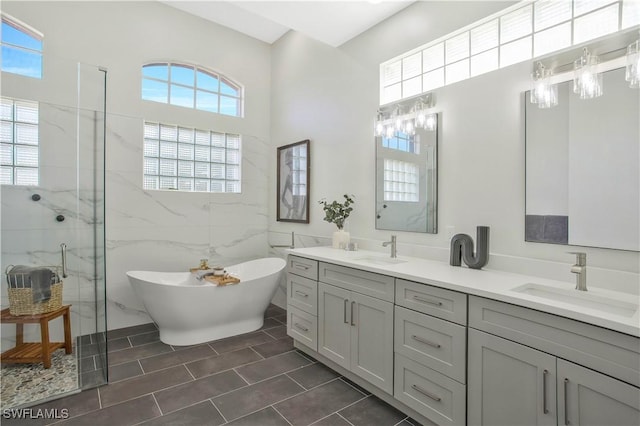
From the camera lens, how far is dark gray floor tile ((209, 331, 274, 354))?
3023 millimetres

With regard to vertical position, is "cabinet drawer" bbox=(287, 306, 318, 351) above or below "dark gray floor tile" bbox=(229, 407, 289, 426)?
above

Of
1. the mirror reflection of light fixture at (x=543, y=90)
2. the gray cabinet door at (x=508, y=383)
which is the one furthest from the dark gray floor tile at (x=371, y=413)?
the mirror reflection of light fixture at (x=543, y=90)

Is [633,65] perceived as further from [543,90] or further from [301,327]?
[301,327]

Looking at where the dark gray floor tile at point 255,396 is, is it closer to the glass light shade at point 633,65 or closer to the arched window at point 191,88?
the glass light shade at point 633,65

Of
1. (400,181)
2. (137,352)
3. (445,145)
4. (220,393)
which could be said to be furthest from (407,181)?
(137,352)

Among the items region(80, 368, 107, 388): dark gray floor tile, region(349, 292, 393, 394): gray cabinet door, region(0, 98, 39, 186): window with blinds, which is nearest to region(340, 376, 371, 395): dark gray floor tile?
region(349, 292, 393, 394): gray cabinet door

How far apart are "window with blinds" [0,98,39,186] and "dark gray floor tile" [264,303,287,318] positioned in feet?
8.46

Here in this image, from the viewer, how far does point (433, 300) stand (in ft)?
6.02

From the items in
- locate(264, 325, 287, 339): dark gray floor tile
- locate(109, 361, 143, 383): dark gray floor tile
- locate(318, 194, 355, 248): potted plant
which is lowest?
locate(109, 361, 143, 383): dark gray floor tile

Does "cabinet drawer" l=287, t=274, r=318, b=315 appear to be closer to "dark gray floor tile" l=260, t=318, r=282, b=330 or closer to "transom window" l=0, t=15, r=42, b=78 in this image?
"dark gray floor tile" l=260, t=318, r=282, b=330

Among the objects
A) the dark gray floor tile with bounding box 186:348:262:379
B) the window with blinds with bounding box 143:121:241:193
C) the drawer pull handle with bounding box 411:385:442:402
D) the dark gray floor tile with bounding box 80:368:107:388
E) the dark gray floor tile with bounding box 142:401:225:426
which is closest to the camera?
the drawer pull handle with bounding box 411:385:442:402

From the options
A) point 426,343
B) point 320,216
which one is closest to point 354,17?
point 320,216

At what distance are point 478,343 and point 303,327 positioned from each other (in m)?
1.56

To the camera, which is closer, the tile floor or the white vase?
the tile floor
